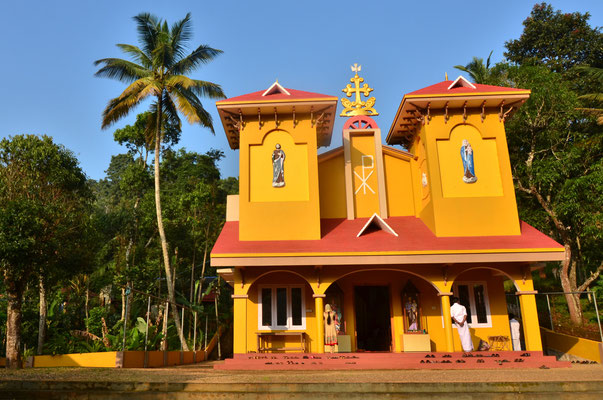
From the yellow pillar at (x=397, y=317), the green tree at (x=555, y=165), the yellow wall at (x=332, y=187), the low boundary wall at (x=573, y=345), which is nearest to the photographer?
the low boundary wall at (x=573, y=345)

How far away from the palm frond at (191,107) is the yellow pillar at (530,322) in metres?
14.6

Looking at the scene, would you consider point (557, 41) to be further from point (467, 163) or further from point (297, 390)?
point (297, 390)

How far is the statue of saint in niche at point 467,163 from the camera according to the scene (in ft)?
47.0

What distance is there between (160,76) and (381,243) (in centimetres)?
1315

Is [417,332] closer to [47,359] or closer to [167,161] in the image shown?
[47,359]

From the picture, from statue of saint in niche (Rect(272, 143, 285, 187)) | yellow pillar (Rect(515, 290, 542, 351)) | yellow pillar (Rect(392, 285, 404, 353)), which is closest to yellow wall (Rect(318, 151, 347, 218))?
statue of saint in niche (Rect(272, 143, 285, 187))

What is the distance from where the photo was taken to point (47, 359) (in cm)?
1318

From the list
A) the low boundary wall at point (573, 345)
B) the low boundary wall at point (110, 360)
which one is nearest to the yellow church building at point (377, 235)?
the low boundary wall at point (573, 345)

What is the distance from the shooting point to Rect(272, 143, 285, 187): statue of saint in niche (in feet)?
46.8

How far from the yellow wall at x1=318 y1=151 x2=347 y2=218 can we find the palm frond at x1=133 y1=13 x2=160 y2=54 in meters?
10.7

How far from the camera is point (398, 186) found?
16094mm

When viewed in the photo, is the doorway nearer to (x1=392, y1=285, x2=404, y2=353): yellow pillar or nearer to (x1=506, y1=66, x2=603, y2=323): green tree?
(x1=392, y1=285, x2=404, y2=353): yellow pillar

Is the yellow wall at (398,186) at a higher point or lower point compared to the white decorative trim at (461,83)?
lower

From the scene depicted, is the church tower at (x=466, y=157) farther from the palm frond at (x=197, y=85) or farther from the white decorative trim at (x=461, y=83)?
the palm frond at (x=197, y=85)
